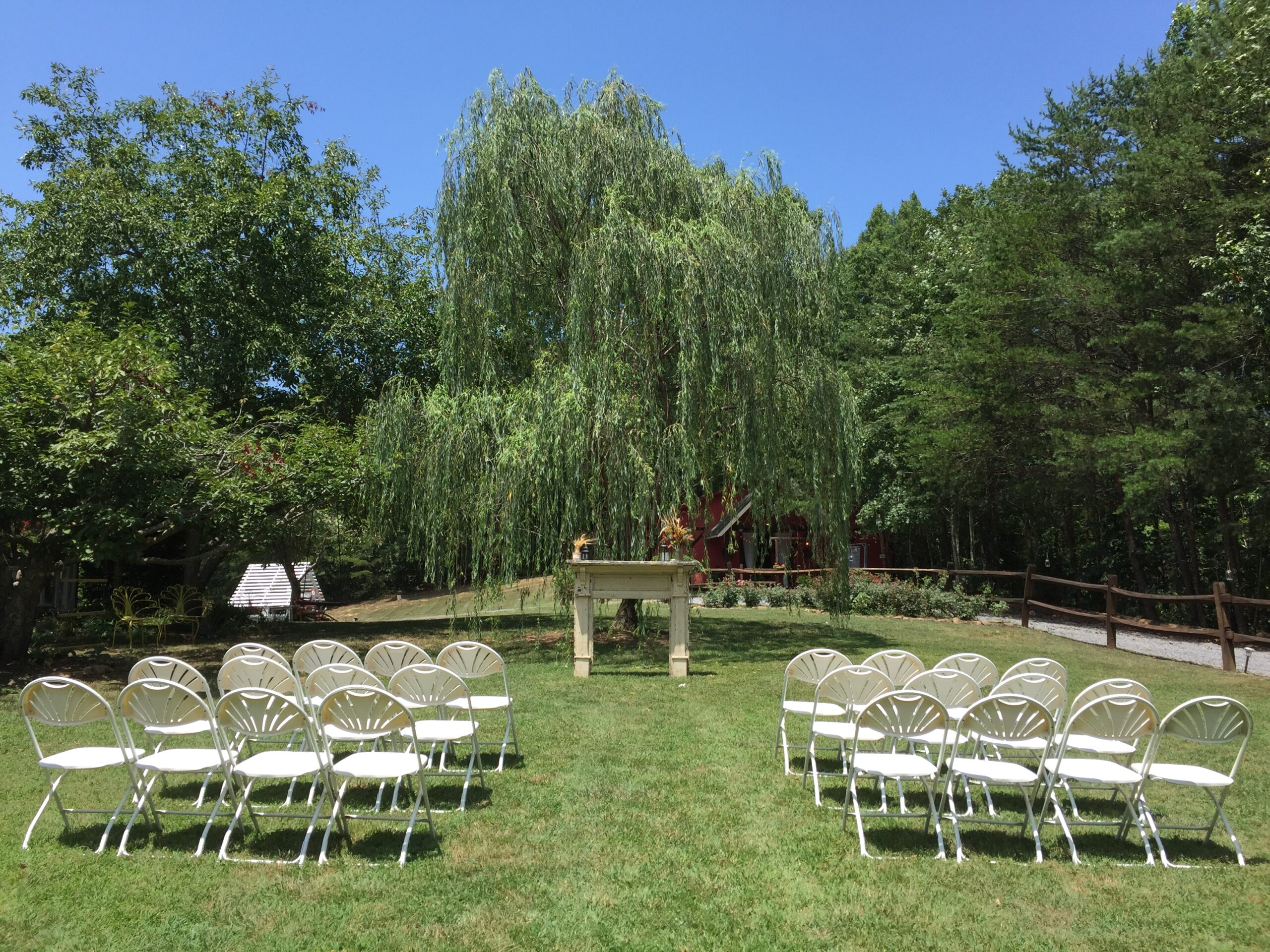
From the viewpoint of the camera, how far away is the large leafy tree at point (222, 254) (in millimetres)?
17281

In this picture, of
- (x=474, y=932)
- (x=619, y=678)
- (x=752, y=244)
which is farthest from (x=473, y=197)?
(x=474, y=932)

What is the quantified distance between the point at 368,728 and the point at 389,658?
2525 mm

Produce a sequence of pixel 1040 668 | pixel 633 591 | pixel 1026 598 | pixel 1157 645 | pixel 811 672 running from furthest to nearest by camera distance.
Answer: pixel 1026 598 → pixel 1157 645 → pixel 633 591 → pixel 1040 668 → pixel 811 672

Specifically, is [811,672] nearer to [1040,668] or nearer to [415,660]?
[1040,668]

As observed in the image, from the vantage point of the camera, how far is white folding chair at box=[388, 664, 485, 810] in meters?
5.45

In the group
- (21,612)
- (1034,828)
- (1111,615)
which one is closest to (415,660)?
(1034,828)

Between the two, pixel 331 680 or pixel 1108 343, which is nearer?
pixel 331 680

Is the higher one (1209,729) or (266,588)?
(1209,729)

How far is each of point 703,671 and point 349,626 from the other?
1156 centimetres

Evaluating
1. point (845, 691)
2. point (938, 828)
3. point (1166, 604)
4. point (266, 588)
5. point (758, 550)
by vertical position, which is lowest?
point (1166, 604)

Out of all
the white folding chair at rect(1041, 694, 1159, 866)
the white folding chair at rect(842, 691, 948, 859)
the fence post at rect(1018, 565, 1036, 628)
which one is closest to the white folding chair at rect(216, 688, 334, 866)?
the white folding chair at rect(842, 691, 948, 859)

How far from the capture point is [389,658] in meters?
7.02

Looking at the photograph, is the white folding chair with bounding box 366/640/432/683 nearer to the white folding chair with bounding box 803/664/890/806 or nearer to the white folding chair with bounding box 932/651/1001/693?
the white folding chair with bounding box 803/664/890/806

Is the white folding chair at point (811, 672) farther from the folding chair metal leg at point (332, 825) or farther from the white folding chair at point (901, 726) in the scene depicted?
the folding chair metal leg at point (332, 825)
